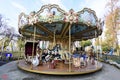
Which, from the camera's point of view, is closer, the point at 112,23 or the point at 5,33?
the point at 112,23

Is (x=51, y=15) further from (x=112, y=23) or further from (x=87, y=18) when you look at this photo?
(x=112, y=23)

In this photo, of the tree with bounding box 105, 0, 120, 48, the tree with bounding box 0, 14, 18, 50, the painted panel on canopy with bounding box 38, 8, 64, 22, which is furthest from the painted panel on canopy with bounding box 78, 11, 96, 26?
the tree with bounding box 0, 14, 18, 50

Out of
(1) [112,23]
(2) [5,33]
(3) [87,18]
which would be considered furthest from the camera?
(2) [5,33]

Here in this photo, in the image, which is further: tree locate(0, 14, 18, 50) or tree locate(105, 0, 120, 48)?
tree locate(0, 14, 18, 50)

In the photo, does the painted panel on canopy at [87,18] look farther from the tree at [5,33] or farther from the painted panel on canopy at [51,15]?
the tree at [5,33]

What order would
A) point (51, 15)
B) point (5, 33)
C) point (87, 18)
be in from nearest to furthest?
point (51, 15), point (87, 18), point (5, 33)

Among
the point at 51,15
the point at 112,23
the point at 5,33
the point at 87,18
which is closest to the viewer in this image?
the point at 51,15

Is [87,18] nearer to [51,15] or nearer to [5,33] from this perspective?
[51,15]

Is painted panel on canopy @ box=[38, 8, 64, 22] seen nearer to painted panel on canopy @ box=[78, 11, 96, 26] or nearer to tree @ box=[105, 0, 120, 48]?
painted panel on canopy @ box=[78, 11, 96, 26]

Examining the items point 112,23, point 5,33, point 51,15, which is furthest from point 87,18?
point 5,33

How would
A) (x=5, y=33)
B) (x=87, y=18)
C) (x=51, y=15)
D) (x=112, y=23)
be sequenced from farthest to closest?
(x=5, y=33) < (x=112, y=23) < (x=87, y=18) < (x=51, y=15)

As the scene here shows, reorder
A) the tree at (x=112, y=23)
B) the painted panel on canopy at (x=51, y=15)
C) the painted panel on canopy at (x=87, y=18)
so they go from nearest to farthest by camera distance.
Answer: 1. the painted panel on canopy at (x=51, y=15)
2. the painted panel on canopy at (x=87, y=18)
3. the tree at (x=112, y=23)

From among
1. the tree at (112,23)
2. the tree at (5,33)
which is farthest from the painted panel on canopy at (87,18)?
the tree at (5,33)

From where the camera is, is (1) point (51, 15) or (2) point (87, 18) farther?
(2) point (87, 18)
